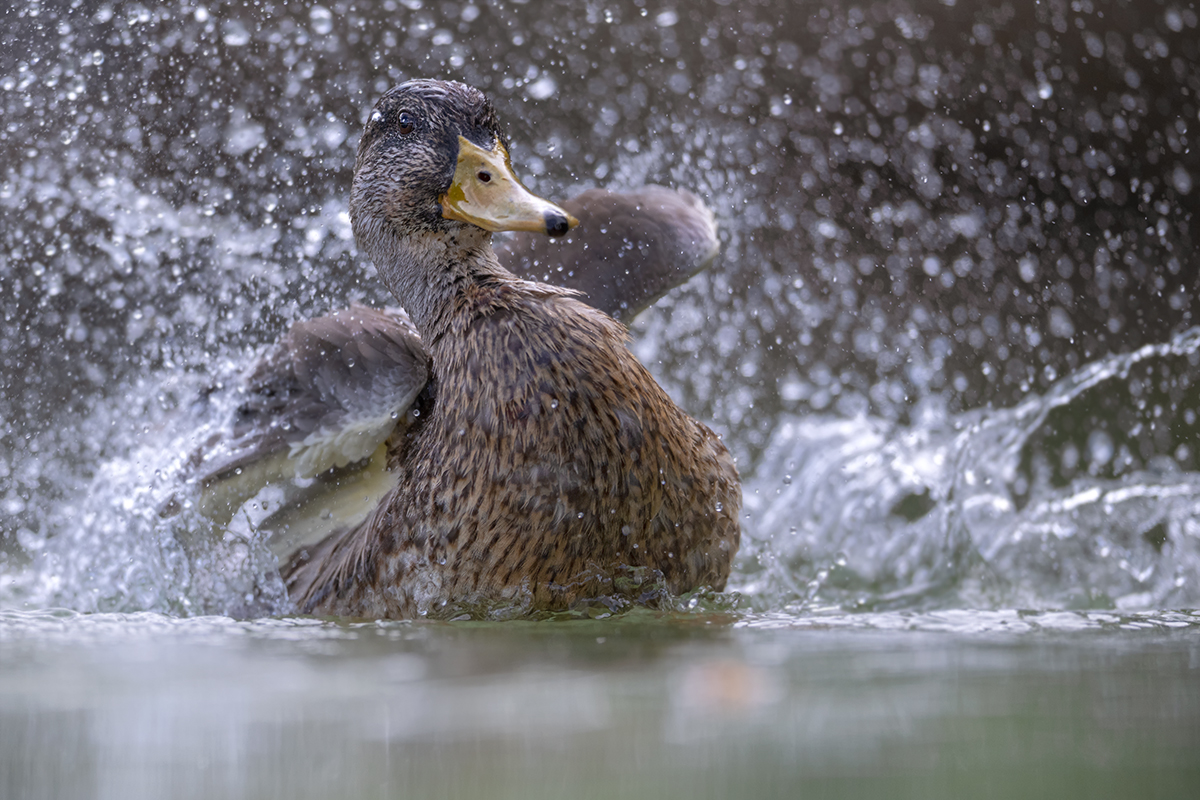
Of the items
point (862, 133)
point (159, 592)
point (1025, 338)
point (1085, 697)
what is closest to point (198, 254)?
point (159, 592)

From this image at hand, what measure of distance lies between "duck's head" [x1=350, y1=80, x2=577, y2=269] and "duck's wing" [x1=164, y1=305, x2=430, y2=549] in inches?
9.0

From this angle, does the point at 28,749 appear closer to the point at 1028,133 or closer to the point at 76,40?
the point at 76,40

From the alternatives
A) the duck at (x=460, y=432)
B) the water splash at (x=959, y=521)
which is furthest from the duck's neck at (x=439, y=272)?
the water splash at (x=959, y=521)

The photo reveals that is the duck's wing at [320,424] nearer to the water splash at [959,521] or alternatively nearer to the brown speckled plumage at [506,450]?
the brown speckled plumage at [506,450]

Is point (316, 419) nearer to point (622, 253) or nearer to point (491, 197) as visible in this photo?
point (491, 197)

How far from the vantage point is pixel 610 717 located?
1034mm

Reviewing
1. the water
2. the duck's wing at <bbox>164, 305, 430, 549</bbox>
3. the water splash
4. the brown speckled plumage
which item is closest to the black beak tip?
the brown speckled plumage

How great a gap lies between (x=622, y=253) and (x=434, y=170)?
32.7 inches

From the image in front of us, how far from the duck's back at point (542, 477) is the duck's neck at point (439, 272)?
0.06 metres

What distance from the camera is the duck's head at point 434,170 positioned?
2.19 m

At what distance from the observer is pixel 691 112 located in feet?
14.8

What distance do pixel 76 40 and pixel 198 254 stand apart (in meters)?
0.87

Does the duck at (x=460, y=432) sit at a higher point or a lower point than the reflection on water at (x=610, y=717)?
higher

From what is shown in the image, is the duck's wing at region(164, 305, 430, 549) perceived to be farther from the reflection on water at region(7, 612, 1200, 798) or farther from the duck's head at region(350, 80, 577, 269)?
the reflection on water at region(7, 612, 1200, 798)
